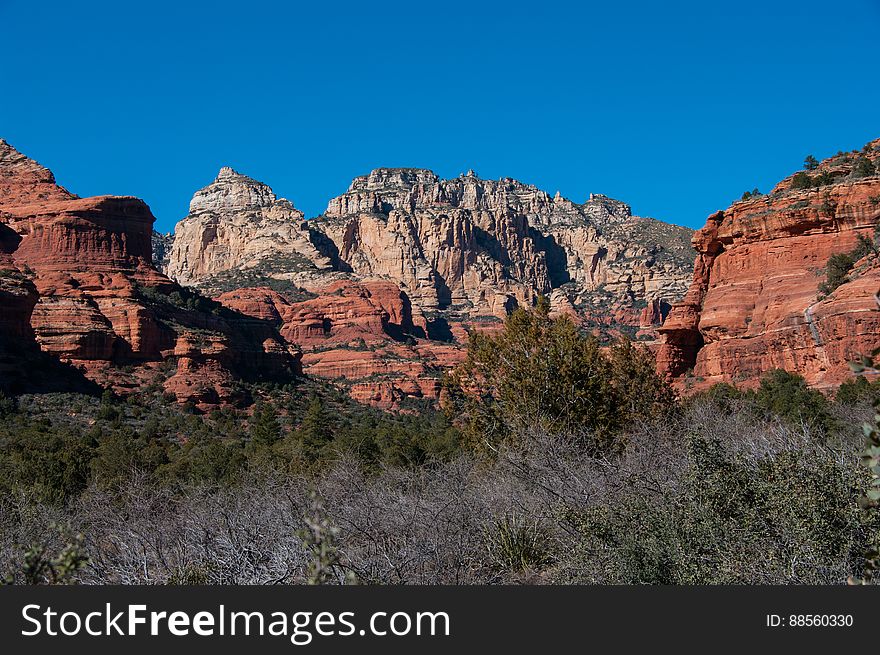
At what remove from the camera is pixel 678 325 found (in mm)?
52938

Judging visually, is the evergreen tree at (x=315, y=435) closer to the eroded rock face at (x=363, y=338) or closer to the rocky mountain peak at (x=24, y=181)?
the eroded rock face at (x=363, y=338)

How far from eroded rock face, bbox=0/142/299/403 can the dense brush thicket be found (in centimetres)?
3374

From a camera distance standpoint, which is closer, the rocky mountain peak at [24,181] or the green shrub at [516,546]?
the green shrub at [516,546]

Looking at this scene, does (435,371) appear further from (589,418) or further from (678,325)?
(589,418)

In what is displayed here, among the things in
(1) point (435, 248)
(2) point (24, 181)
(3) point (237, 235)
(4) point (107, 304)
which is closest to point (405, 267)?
(1) point (435, 248)

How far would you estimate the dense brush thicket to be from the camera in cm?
1151

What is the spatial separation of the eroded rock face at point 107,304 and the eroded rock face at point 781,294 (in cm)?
4066

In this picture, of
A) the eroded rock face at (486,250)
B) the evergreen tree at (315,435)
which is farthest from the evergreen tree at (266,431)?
the eroded rock face at (486,250)

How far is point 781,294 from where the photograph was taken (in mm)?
45688

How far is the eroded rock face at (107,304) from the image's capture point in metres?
71.6

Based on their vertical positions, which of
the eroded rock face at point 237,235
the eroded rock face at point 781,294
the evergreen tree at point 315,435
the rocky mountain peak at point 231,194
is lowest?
the evergreen tree at point 315,435

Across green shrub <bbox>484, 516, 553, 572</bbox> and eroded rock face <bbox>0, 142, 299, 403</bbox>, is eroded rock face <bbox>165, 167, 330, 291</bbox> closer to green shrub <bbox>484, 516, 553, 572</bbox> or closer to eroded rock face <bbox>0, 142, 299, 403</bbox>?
eroded rock face <bbox>0, 142, 299, 403</bbox>

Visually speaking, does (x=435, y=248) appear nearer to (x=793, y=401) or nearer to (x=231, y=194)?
(x=231, y=194)

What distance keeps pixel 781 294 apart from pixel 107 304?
58253 millimetres
